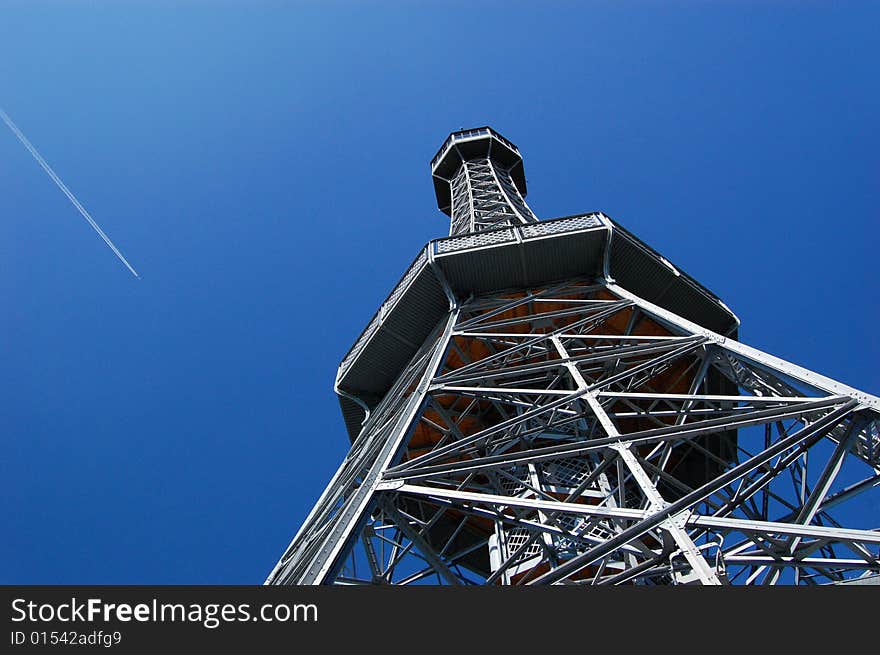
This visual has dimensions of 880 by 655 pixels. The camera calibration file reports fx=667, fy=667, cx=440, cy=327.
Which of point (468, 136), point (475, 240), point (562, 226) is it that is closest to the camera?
point (562, 226)

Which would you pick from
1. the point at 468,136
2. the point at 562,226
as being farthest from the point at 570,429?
the point at 468,136

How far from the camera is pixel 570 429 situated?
15000 mm

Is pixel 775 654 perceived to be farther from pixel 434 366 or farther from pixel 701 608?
pixel 434 366

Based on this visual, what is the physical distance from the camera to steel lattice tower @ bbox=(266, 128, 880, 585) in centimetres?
807

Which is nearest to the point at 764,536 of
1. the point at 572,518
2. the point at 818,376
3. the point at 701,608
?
the point at 701,608

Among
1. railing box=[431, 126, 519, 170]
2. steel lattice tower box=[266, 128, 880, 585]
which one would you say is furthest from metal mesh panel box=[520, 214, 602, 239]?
railing box=[431, 126, 519, 170]

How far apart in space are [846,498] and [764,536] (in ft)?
7.67

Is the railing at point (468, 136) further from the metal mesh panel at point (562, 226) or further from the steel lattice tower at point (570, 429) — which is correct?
the metal mesh panel at point (562, 226)

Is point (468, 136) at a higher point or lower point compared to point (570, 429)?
higher

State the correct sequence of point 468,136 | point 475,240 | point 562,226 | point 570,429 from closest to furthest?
1. point 570,429
2. point 562,226
3. point 475,240
4. point 468,136

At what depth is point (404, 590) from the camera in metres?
4.82

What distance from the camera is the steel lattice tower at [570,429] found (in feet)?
26.5

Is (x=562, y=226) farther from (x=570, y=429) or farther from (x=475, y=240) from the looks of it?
(x=570, y=429)

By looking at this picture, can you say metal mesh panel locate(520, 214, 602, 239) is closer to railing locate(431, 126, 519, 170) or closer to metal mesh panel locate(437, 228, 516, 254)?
metal mesh panel locate(437, 228, 516, 254)
